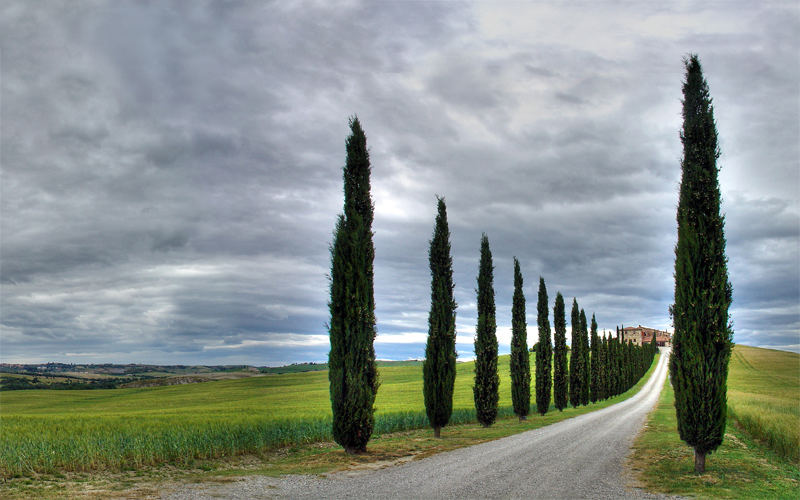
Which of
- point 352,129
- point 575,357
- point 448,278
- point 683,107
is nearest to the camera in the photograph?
point 683,107

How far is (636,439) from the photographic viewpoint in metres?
20.0

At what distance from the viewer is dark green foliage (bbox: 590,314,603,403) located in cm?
5947

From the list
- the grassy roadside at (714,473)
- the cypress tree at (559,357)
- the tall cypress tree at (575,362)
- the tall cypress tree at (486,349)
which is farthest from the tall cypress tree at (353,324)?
the tall cypress tree at (575,362)

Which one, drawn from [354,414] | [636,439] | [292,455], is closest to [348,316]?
[354,414]

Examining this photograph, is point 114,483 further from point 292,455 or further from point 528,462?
point 528,462

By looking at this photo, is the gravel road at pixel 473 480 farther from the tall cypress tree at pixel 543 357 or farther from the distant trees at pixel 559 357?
the distant trees at pixel 559 357

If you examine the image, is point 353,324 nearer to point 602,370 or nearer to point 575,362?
point 575,362

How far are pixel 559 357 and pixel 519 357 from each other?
458 inches

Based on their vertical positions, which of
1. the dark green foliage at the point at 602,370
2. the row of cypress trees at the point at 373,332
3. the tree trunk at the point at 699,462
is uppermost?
the row of cypress trees at the point at 373,332

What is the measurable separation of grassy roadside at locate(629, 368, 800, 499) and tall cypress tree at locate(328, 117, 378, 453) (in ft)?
28.1

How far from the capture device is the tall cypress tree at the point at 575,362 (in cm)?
5120

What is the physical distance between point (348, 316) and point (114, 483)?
8.15 metres

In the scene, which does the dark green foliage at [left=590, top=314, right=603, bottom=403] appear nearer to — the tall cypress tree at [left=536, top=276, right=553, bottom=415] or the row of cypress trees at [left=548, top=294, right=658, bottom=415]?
the row of cypress trees at [left=548, top=294, right=658, bottom=415]

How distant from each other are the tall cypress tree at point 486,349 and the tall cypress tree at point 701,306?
13.9 m
